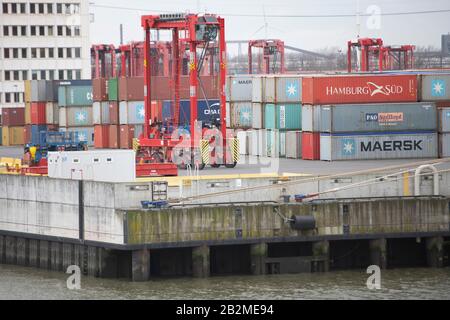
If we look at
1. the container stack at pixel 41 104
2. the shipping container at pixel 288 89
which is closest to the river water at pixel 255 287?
the shipping container at pixel 288 89

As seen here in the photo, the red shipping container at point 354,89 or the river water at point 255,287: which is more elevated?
the red shipping container at point 354,89

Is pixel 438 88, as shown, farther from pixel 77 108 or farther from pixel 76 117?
pixel 77 108

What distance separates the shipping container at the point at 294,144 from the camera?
284ft

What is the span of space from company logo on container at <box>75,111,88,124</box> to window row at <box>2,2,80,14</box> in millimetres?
24847

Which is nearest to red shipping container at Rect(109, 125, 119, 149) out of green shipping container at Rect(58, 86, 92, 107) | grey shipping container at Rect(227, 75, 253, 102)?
green shipping container at Rect(58, 86, 92, 107)

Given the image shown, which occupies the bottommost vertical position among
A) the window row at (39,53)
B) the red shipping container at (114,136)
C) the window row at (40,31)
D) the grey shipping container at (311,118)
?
the red shipping container at (114,136)

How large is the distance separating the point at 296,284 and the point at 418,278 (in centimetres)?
540

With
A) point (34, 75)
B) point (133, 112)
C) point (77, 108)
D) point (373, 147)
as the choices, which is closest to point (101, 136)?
point (133, 112)

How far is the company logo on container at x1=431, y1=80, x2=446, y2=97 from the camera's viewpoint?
85.1 metres

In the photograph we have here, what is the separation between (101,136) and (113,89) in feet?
12.0

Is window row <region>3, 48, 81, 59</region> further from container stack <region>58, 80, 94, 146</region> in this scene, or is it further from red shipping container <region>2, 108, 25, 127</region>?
container stack <region>58, 80, 94, 146</region>

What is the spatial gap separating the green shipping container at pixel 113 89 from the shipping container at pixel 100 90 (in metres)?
0.39

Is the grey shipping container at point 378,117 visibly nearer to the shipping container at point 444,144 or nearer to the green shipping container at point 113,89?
the shipping container at point 444,144
